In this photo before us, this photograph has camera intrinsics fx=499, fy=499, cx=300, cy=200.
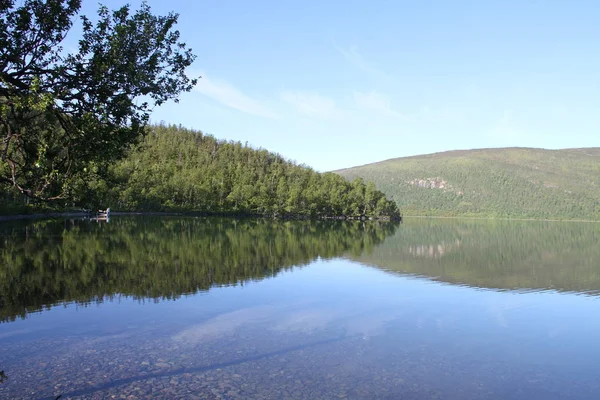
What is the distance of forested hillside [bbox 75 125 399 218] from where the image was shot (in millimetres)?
115000

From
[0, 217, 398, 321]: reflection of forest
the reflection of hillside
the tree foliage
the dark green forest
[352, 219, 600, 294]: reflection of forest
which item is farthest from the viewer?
the dark green forest

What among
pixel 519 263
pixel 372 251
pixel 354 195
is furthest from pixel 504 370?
pixel 354 195

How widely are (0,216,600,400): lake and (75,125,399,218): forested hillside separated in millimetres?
72513

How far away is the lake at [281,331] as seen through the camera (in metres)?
10.9

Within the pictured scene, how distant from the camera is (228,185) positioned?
13525cm

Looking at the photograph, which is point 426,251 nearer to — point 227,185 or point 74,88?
point 74,88

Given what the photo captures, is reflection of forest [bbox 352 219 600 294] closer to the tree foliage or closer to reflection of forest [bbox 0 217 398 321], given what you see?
reflection of forest [bbox 0 217 398 321]

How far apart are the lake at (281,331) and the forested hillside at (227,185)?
72513 millimetres

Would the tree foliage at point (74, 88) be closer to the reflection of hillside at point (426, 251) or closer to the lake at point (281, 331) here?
the lake at point (281, 331)

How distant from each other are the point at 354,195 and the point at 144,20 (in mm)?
141865

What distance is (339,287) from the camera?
81.1ft

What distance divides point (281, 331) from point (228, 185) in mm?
121478

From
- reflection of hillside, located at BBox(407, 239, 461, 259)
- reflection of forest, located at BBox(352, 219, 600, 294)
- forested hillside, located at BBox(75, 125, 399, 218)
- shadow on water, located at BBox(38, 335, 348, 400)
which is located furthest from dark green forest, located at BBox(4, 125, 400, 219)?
shadow on water, located at BBox(38, 335, 348, 400)

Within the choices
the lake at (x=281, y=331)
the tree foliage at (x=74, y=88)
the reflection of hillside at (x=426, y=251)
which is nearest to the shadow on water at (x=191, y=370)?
the lake at (x=281, y=331)
